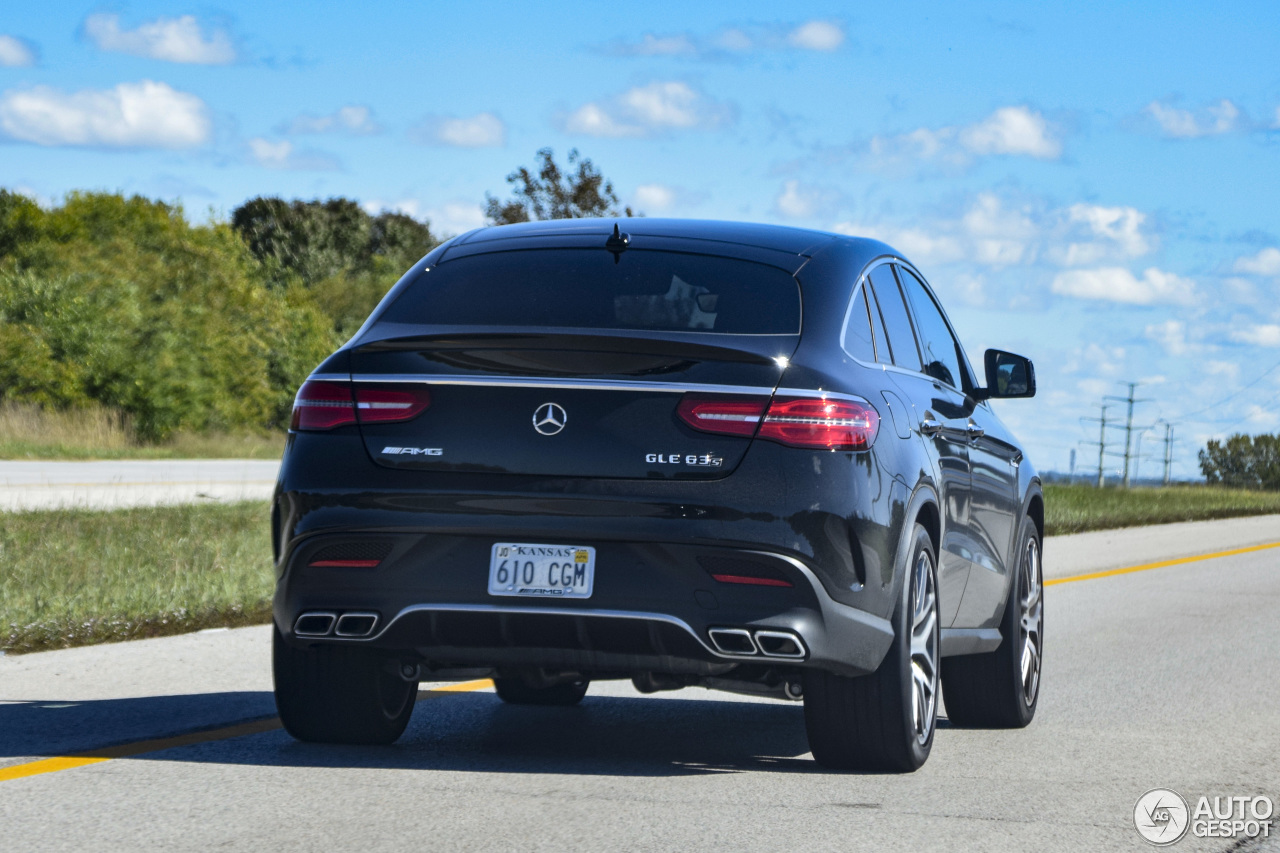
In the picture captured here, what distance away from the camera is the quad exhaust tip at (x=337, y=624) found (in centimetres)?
559

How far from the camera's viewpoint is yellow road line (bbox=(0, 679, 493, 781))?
19.3 feet

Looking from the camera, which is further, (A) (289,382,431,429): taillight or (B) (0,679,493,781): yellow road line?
(B) (0,679,493,781): yellow road line

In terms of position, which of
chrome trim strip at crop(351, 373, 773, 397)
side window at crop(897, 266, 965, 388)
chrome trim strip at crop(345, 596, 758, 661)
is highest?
side window at crop(897, 266, 965, 388)

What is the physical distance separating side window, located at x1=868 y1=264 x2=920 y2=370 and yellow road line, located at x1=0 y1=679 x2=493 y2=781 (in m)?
2.78

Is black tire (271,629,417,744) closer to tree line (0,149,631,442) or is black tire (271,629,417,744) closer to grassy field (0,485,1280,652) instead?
grassy field (0,485,1280,652)

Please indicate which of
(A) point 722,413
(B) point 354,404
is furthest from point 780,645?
(B) point 354,404

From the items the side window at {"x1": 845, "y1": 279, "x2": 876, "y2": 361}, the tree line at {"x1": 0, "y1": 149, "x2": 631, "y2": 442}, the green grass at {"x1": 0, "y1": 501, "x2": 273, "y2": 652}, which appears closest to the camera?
the side window at {"x1": 845, "y1": 279, "x2": 876, "y2": 361}

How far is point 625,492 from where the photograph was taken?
5410 mm

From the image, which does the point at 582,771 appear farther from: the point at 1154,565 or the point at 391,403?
the point at 1154,565

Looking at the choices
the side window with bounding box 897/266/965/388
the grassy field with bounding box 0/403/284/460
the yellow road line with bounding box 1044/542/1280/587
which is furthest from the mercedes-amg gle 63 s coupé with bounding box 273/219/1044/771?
the grassy field with bounding box 0/403/284/460

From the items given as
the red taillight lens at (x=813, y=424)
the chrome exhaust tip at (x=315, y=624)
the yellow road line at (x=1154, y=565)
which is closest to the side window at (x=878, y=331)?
the red taillight lens at (x=813, y=424)

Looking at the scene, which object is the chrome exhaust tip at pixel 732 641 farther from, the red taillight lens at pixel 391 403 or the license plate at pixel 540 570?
the red taillight lens at pixel 391 403

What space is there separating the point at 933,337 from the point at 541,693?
227 centimetres

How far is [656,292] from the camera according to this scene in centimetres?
598
